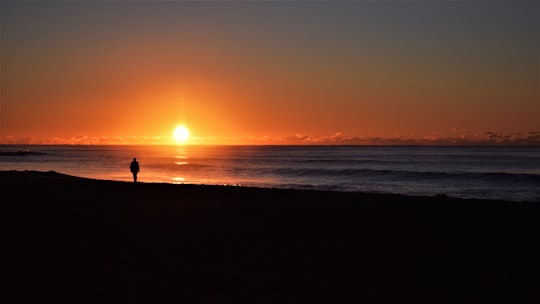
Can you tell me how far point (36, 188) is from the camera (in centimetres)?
2348

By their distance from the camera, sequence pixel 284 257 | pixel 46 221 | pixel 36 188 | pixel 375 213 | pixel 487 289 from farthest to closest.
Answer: pixel 36 188, pixel 375 213, pixel 46 221, pixel 284 257, pixel 487 289

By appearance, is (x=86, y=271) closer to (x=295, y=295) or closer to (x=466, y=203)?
(x=295, y=295)

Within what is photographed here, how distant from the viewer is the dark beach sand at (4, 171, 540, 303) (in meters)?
7.26

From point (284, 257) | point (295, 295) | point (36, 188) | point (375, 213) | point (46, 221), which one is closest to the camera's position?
point (295, 295)

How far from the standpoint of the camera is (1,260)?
28.9 ft

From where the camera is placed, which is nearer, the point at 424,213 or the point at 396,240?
the point at 396,240

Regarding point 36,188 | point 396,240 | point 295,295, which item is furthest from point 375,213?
point 36,188

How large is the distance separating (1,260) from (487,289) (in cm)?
822

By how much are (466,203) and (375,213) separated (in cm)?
519

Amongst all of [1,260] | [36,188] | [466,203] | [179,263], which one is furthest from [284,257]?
[36,188]

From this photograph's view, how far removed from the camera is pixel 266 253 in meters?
9.74

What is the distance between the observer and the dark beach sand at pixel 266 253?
726cm

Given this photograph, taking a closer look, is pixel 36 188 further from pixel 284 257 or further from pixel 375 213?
pixel 284 257

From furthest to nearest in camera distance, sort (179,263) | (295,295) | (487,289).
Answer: (179,263), (487,289), (295,295)
